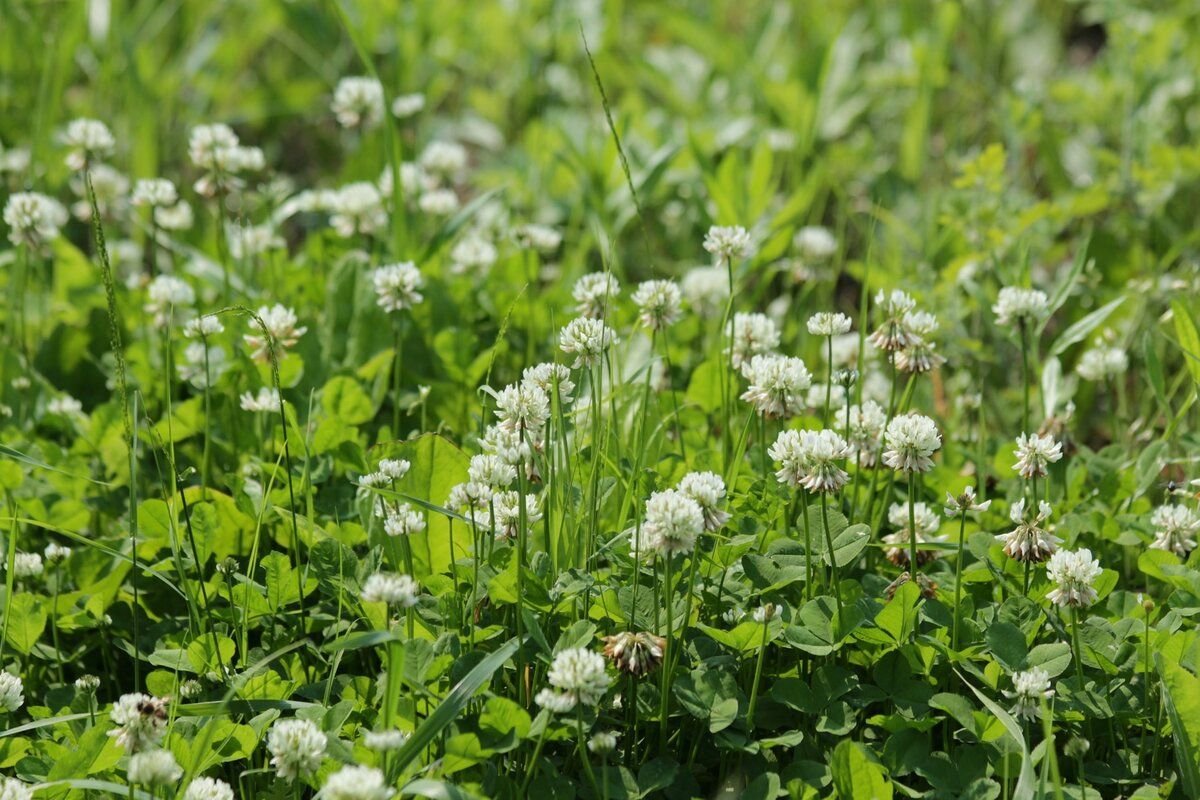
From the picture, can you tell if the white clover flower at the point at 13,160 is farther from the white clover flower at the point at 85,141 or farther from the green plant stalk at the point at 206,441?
the green plant stalk at the point at 206,441

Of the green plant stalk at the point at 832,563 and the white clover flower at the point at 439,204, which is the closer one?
the green plant stalk at the point at 832,563

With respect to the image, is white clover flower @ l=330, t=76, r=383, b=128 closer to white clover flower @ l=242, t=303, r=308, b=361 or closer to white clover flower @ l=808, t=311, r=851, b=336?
white clover flower @ l=242, t=303, r=308, b=361

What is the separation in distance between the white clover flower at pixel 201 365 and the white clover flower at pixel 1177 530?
1.65 meters

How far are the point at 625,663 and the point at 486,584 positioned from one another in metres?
0.28

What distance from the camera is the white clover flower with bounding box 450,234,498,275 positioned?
2.98 metres

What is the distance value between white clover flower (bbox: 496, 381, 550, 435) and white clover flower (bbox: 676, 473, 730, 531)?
23cm

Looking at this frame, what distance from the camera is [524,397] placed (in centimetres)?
181

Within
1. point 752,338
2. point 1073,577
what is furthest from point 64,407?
point 1073,577

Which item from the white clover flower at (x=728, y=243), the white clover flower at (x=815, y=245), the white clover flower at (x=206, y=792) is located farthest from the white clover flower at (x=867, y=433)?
the white clover flower at (x=815, y=245)

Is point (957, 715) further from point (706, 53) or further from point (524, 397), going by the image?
point (706, 53)

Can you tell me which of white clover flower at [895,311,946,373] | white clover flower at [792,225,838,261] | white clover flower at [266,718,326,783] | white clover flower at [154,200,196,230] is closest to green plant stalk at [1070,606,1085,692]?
white clover flower at [895,311,946,373]

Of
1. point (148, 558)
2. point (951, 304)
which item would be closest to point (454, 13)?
point (951, 304)

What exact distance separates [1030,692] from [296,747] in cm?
93

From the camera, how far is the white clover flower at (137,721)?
1.67 meters
